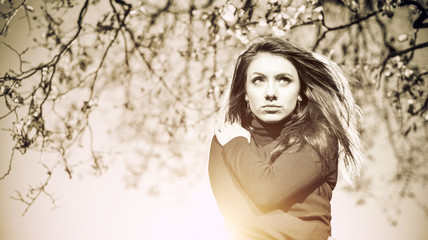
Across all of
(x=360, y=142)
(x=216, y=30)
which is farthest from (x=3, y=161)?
(x=360, y=142)

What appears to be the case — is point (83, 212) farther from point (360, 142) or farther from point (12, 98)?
point (360, 142)

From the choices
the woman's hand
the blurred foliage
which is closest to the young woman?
the woman's hand

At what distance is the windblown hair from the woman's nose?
4.8 inches

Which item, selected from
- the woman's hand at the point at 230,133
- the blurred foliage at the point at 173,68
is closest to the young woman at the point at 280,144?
the woman's hand at the point at 230,133

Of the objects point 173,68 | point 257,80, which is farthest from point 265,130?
point 173,68

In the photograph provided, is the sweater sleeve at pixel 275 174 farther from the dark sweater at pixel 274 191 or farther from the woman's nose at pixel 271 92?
the woman's nose at pixel 271 92

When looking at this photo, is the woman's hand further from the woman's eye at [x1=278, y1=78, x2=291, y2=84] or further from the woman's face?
the woman's eye at [x1=278, y1=78, x2=291, y2=84]

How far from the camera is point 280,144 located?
3.30 feet

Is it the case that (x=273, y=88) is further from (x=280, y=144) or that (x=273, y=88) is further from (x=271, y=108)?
(x=280, y=144)

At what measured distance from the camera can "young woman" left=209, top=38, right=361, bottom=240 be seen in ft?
2.92

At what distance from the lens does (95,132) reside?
4.56 feet

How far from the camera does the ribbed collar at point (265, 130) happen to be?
3.44 feet

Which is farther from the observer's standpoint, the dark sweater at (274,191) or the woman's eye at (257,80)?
the woman's eye at (257,80)

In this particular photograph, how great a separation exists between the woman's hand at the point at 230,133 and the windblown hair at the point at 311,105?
0.07 m
